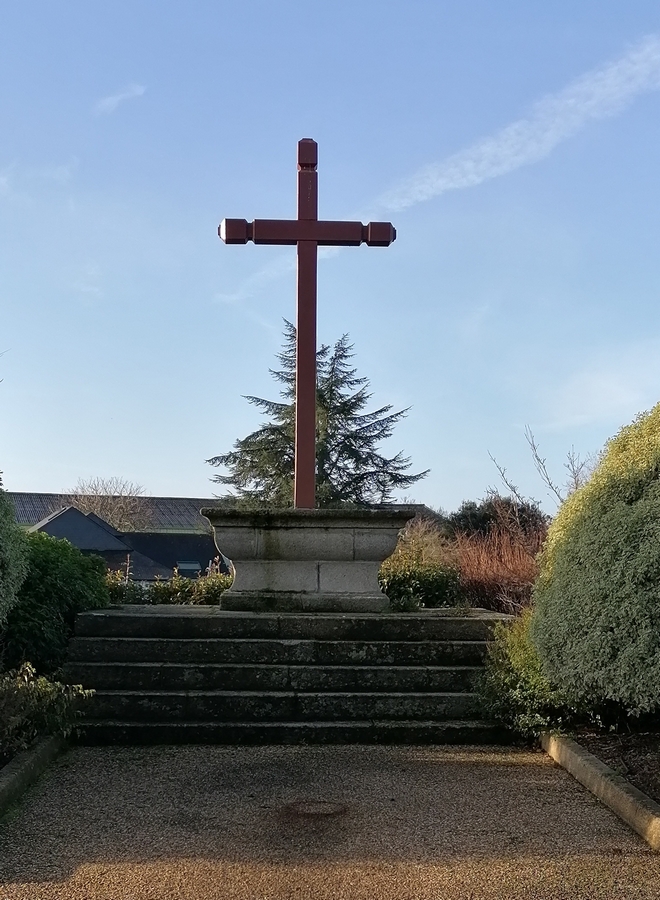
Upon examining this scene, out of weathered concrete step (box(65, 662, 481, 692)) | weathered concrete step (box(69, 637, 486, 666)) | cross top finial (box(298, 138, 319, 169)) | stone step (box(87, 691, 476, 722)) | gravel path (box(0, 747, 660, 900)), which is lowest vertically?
gravel path (box(0, 747, 660, 900))

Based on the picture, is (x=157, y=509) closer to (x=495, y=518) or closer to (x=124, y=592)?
(x=495, y=518)

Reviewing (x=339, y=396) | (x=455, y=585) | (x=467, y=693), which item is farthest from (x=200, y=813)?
(x=339, y=396)

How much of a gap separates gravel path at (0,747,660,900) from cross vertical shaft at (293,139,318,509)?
2.97m

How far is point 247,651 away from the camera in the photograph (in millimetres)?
6445

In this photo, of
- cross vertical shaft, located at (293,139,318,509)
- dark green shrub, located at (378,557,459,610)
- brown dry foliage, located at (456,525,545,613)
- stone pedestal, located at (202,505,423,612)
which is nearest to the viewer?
stone pedestal, located at (202,505,423,612)

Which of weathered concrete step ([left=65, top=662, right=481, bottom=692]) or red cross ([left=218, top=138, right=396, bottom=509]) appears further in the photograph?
red cross ([left=218, top=138, right=396, bottom=509])

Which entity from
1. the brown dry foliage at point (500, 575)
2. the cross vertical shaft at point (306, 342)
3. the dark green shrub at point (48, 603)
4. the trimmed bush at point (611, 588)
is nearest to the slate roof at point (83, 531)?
the brown dry foliage at point (500, 575)

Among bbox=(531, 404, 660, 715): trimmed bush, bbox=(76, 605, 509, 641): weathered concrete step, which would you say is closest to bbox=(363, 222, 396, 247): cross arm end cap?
bbox=(531, 404, 660, 715): trimmed bush

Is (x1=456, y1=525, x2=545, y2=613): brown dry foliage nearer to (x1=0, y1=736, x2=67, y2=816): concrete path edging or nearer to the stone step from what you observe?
the stone step

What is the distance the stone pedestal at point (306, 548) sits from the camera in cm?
756

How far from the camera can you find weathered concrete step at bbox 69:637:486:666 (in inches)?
253

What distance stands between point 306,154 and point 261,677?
16.5 ft

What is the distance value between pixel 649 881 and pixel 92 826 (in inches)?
97.2

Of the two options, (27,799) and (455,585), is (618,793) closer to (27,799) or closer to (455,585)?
(27,799)
